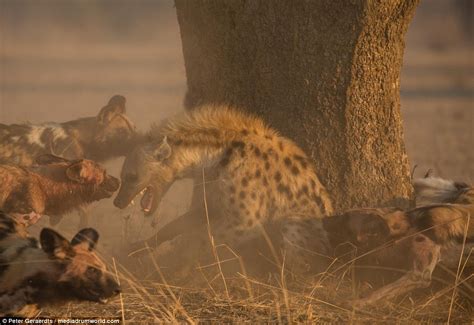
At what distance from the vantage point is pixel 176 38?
30594mm

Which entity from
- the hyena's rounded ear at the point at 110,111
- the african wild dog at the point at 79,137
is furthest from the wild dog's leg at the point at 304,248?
the hyena's rounded ear at the point at 110,111

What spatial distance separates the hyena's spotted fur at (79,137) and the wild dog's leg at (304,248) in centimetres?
236

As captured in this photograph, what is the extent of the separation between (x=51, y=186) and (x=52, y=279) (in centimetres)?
172

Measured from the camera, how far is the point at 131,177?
5641 mm

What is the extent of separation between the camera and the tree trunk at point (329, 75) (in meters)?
5.32

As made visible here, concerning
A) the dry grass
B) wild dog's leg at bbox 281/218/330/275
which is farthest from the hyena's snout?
wild dog's leg at bbox 281/218/330/275

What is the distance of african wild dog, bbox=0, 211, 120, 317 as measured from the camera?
3752 mm

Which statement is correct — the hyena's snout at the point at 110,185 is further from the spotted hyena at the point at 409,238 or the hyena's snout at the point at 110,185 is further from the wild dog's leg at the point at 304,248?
the spotted hyena at the point at 409,238

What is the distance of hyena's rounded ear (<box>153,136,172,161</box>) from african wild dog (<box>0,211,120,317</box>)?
5.61 ft

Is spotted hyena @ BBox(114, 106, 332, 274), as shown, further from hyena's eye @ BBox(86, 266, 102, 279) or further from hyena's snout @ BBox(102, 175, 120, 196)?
hyena's eye @ BBox(86, 266, 102, 279)

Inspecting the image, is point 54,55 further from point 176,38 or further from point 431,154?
point 431,154

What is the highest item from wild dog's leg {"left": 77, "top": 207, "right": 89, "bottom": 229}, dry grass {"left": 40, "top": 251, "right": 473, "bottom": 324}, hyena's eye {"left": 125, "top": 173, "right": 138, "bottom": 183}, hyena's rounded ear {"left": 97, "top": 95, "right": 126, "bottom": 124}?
hyena's rounded ear {"left": 97, "top": 95, "right": 126, "bottom": 124}

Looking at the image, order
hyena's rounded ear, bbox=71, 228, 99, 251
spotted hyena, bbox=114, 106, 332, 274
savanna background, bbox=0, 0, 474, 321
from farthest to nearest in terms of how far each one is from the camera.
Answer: spotted hyena, bbox=114, 106, 332, 274
savanna background, bbox=0, 0, 474, 321
hyena's rounded ear, bbox=71, 228, 99, 251

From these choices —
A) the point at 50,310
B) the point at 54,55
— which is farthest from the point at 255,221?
the point at 54,55
